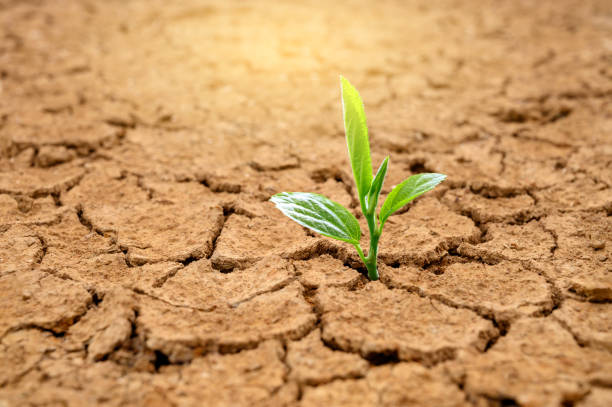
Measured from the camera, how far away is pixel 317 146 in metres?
2.33

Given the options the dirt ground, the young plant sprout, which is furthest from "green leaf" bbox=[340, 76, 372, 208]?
the dirt ground

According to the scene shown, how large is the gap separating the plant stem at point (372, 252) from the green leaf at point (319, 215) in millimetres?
39

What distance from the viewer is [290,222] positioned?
72.8 inches

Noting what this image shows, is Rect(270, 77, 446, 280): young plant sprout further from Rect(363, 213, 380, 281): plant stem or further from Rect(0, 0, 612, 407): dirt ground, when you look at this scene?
Rect(0, 0, 612, 407): dirt ground

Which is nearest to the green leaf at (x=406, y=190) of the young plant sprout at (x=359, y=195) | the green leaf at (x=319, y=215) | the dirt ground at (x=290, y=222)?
the young plant sprout at (x=359, y=195)

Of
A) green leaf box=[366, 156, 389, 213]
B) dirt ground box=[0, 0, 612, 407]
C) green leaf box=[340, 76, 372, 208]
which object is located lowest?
dirt ground box=[0, 0, 612, 407]

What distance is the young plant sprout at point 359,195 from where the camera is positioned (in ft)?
4.57

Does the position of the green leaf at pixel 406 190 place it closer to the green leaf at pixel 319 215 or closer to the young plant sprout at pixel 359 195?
the young plant sprout at pixel 359 195

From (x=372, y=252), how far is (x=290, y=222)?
411mm

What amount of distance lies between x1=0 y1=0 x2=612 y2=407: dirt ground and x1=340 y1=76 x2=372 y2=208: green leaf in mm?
330

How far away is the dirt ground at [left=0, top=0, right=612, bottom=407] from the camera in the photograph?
1279 millimetres

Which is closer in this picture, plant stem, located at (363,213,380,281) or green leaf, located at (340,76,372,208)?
green leaf, located at (340,76,372,208)

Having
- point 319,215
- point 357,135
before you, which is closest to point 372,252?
point 319,215

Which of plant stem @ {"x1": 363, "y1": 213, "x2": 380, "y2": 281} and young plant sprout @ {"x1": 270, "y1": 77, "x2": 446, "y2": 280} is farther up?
young plant sprout @ {"x1": 270, "y1": 77, "x2": 446, "y2": 280}
